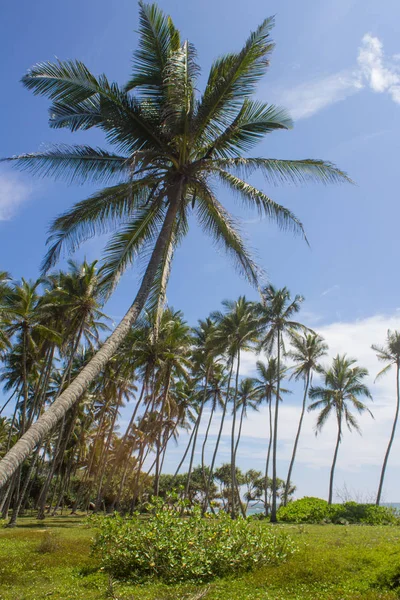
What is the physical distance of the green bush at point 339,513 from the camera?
925 inches

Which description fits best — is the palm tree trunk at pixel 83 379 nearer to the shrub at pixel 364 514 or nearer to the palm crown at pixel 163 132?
the palm crown at pixel 163 132

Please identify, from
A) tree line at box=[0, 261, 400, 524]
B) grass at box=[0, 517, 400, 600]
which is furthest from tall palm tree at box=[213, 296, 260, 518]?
grass at box=[0, 517, 400, 600]

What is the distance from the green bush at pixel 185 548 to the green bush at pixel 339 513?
16.0 meters

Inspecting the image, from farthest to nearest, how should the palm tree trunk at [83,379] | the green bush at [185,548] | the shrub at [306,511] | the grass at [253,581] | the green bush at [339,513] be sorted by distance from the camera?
the shrub at [306,511], the green bush at [339,513], the green bush at [185,548], the grass at [253,581], the palm tree trunk at [83,379]

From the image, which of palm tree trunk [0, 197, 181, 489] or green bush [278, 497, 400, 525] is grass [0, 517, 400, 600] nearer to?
palm tree trunk [0, 197, 181, 489]

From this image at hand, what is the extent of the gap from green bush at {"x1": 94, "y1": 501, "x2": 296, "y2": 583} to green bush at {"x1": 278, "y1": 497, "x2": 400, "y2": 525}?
16015 mm

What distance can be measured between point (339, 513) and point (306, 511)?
192 centimetres

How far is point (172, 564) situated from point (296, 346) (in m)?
29.8

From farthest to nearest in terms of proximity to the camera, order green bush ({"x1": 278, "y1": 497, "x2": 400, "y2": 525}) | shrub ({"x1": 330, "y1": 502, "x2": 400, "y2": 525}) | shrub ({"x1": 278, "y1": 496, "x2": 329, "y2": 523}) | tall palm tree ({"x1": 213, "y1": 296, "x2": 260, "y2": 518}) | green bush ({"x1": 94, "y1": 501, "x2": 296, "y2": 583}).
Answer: tall palm tree ({"x1": 213, "y1": 296, "x2": 260, "y2": 518}), shrub ({"x1": 278, "y1": 496, "x2": 329, "y2": 523}), green bush ({"x1": 278, "y1": 497, "x2": 400, "y2": 525}), shrub ({"x1": 330, "y1": 502, "x2": 400, "y2": 525}), green bush ({"x1": 94, "y1": 501, "x2": 296, "y2": 583})

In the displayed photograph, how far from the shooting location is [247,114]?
9.00 metres

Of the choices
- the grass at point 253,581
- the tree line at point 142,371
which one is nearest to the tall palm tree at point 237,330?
the tree line at point 142,371

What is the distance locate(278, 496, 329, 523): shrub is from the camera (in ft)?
81.9

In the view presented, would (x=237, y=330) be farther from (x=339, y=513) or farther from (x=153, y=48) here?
(x=153, y=48)

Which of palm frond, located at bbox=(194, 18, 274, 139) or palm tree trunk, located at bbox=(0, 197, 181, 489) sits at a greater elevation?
palm frond, located at bbox=(194, 18, 274, 139)
